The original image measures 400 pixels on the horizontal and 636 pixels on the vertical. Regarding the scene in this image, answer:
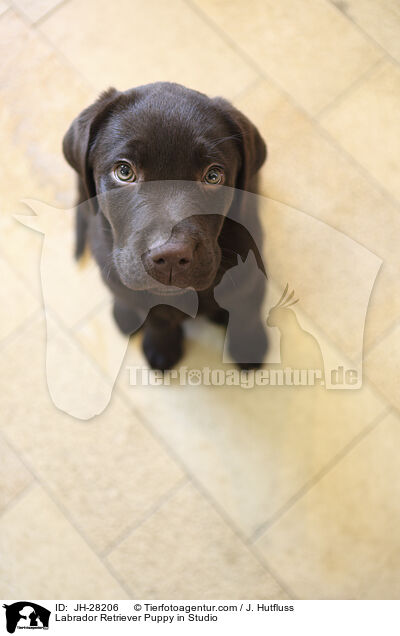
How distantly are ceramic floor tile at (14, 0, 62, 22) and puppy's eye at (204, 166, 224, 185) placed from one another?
3.86 ft

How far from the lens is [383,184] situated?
1.97m

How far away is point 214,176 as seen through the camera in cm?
137

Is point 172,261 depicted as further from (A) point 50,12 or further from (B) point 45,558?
(A) point 50,12

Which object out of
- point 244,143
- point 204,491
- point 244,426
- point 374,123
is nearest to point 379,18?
point 374,123

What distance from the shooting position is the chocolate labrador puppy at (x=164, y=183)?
51.2 inches

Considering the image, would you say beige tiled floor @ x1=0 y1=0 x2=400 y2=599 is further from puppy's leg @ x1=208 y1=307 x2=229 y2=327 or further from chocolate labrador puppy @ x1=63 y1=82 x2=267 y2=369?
chocolate labrador puppy @ x1=63 y1=82 x2=267 y2=369

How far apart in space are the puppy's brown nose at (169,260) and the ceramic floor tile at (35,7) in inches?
50.9

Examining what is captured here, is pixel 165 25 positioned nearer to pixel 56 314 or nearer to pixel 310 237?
pixel 310 237

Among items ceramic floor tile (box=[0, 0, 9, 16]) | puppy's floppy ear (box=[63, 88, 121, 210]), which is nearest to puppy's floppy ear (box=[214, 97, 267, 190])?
puppy's floppy ear (box=[63, 88, 121, 210])

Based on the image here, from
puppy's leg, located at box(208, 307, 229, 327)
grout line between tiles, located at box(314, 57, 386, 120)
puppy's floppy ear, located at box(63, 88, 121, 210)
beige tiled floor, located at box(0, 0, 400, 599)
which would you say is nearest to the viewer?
puppy's floppy ear, located at box(63, 88, 121, 210)

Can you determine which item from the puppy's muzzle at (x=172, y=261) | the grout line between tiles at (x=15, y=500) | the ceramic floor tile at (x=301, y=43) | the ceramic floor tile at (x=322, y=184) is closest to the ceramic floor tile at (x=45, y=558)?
the grout line between tiles at (x=15, y=500)
